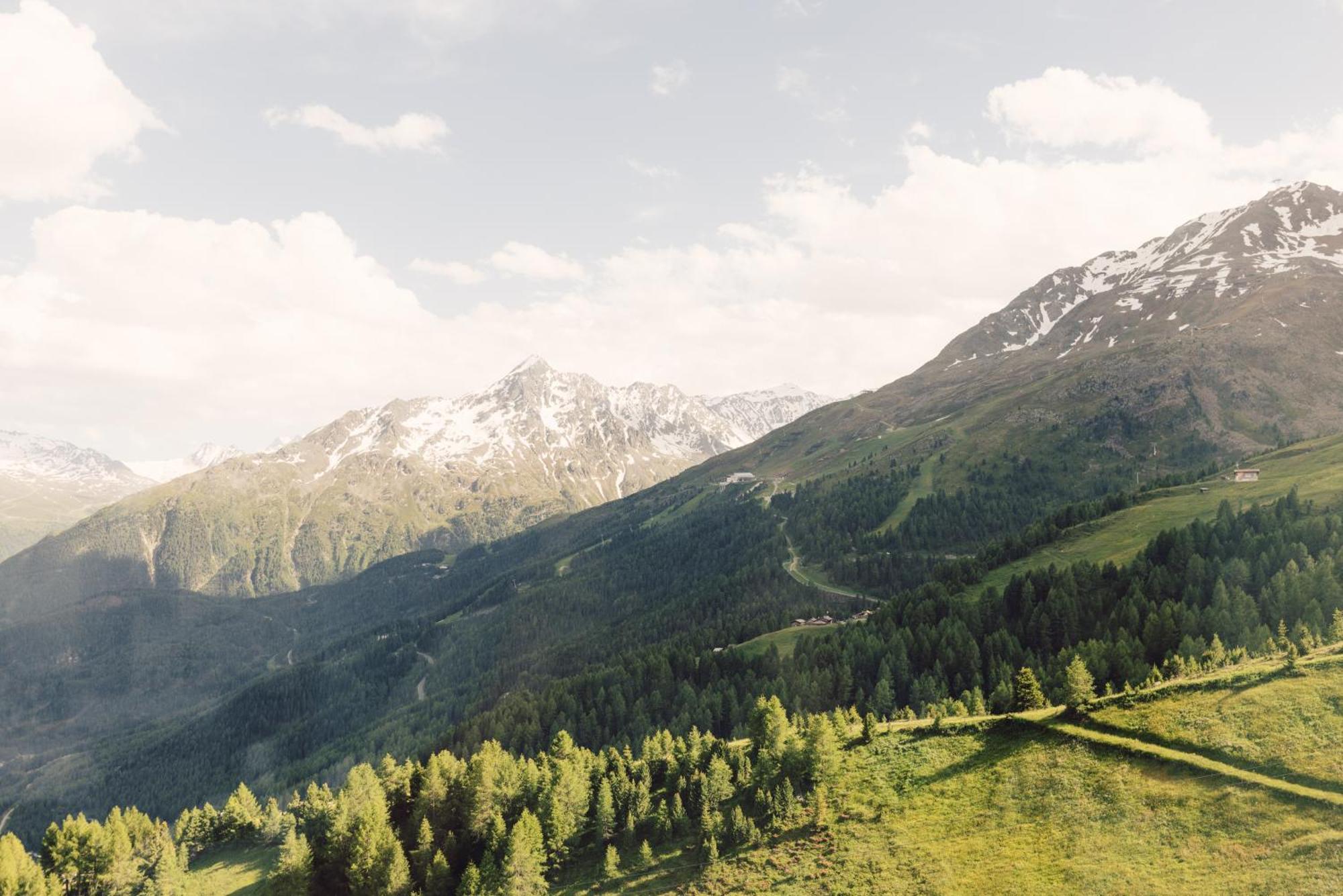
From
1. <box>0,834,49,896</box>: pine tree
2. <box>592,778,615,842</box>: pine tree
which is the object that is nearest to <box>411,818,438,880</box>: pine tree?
<box>592,778,615,842</box>: pine tree

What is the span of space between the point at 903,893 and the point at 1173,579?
108 m

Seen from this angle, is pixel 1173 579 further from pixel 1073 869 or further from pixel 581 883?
pixel 581 883

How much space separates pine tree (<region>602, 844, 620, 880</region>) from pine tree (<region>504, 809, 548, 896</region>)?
7.41 m

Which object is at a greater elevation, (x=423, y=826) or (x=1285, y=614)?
(x=423, y=826)

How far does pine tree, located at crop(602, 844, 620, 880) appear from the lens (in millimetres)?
83250

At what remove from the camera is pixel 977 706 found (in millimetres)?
104750

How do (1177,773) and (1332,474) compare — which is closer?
(1177,773)

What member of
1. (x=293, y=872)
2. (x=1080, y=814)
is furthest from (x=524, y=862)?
(x=1080, y=814)

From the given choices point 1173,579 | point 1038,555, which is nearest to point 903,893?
point 1173,579

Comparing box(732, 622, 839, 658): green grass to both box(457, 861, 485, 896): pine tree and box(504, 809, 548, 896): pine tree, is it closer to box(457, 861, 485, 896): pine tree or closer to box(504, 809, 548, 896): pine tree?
box(504, 809, 548, 896): pine tree

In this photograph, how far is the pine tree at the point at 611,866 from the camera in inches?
3278

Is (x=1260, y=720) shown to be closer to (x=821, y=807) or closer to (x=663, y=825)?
(x=821, y=807)

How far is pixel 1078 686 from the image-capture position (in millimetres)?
81125

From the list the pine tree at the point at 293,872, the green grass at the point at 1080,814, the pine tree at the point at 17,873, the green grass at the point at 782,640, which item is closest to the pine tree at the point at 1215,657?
the green grass at the point at 1080,814
